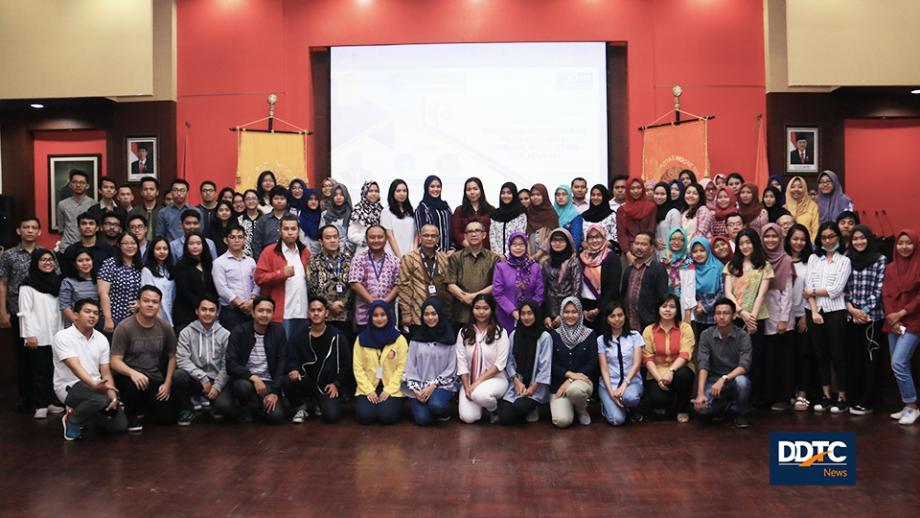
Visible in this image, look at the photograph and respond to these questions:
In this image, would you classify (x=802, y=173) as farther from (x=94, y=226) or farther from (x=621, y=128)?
(x=94, y=226)

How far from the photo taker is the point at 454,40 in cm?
1015

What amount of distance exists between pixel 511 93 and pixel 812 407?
5.05m

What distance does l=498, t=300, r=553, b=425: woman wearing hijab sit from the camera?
20.0 ft

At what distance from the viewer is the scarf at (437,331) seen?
6.27 m

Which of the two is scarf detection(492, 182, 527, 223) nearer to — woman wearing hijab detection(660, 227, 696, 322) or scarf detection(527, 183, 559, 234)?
scarf detection(527, 183, 559, 234)

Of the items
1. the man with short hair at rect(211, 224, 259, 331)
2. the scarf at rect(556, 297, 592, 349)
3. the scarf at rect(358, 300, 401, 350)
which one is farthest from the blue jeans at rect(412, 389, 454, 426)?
the man with short hair at rect(211, 224, 259, 331)

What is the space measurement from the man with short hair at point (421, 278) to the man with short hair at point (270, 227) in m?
1.29

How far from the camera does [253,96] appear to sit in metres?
10.2

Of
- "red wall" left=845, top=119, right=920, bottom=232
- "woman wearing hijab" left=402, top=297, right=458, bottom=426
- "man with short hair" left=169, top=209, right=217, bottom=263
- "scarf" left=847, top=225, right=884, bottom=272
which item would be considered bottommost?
"woman wearing hijab" left=402, top=297, right=458, bottom=426

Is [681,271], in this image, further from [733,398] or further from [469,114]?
[469,114]

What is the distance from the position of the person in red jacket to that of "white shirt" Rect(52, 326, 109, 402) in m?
1.21

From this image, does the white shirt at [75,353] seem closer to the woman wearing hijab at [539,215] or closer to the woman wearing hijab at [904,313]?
the woman wearing hijab at [539,215]

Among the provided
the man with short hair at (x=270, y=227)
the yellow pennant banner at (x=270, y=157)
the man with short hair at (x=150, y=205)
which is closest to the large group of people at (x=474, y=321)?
the man with short hair at (x=270, y=227)

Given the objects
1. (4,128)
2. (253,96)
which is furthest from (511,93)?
(4,128)
